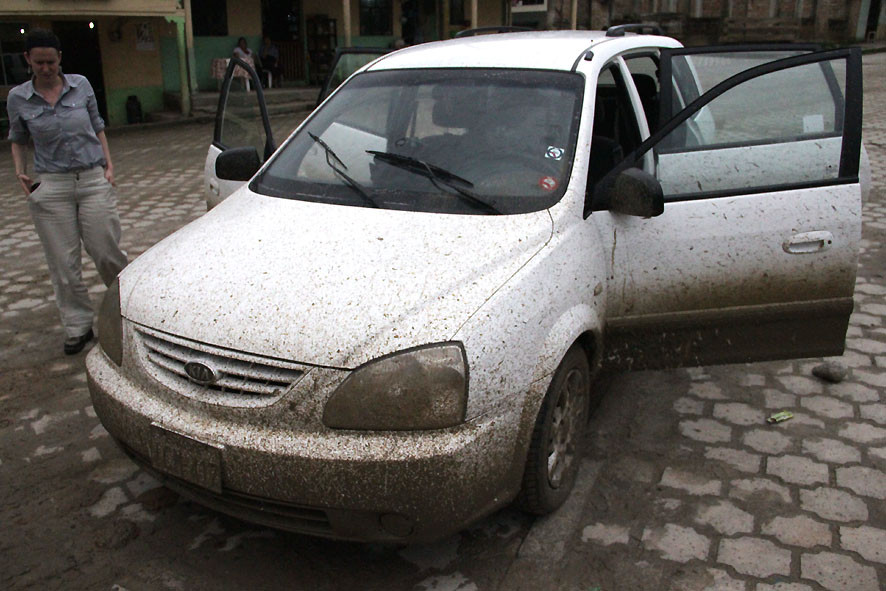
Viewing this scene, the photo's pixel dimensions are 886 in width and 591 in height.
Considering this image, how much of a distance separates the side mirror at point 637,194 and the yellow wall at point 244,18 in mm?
18660

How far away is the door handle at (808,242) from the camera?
3.57m

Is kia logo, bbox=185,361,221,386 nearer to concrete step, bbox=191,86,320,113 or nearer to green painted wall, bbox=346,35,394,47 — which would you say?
concrete step, bbox=191,86,320,113

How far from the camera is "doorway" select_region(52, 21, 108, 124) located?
16.4 m

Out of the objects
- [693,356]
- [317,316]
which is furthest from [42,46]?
[693,356]

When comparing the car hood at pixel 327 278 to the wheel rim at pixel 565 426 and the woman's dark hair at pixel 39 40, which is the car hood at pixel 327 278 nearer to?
the wheel rim at pixel 565 426

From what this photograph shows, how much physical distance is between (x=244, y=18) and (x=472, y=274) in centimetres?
1932

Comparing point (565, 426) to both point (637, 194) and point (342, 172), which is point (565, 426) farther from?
point (342, 172)

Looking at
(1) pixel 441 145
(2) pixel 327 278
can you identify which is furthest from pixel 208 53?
(2) pixel 327 278

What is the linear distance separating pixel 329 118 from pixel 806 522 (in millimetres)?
2835

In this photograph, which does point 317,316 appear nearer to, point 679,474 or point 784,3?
point 679,474

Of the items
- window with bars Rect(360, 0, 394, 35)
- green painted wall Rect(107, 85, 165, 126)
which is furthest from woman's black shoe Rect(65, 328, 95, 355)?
window with bars Rect(360, 0, 394, 35)

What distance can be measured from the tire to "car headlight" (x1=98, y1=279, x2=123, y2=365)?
1.60m

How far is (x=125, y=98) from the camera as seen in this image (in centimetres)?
1734

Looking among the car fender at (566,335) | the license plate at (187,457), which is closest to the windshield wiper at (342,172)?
the car fender at (566,335)
